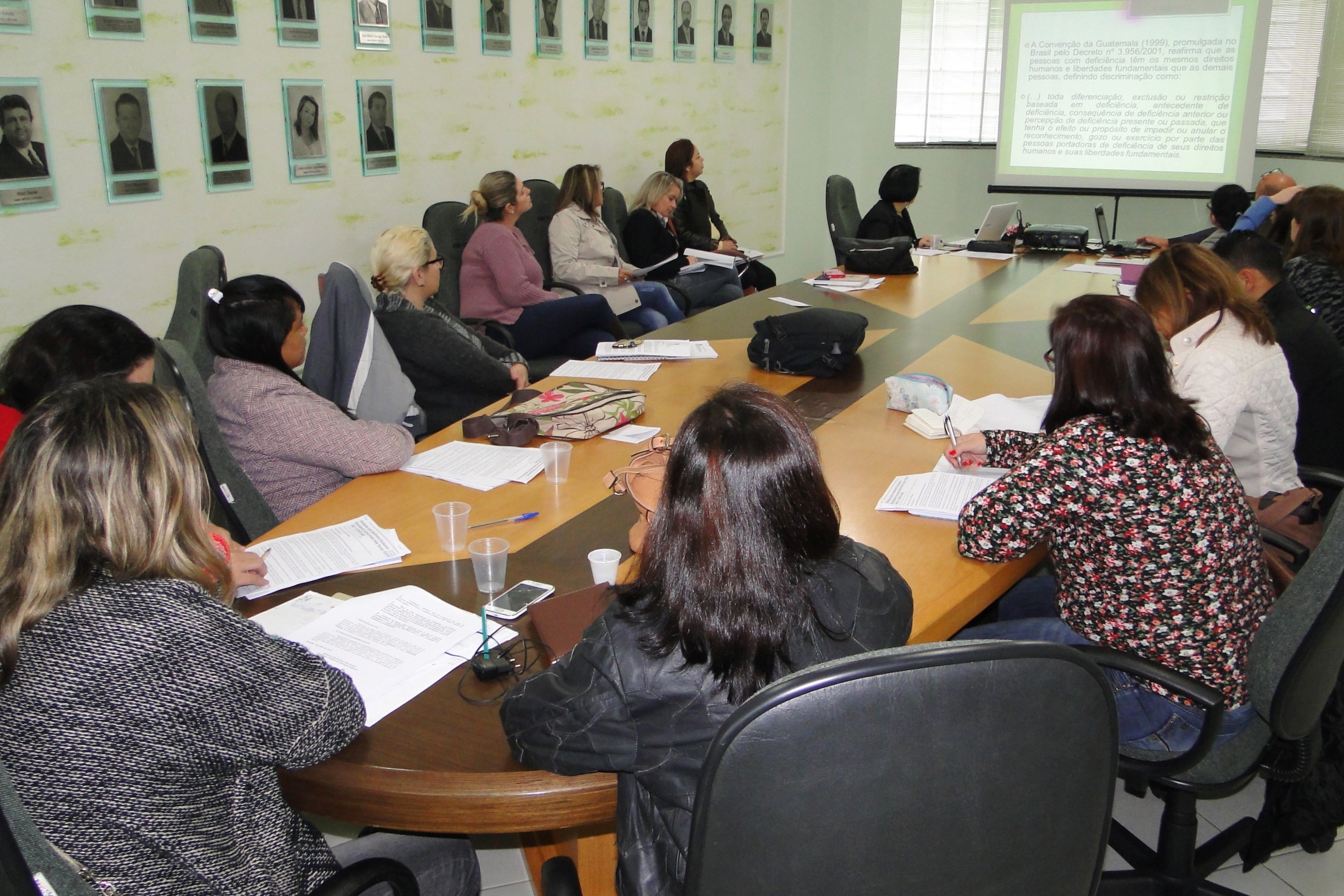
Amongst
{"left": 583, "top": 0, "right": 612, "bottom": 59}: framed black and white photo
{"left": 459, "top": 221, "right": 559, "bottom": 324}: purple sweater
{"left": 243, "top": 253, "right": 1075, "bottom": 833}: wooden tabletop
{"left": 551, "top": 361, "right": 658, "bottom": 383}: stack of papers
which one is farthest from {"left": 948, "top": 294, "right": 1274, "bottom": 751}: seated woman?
{"left": 583, "top": 0, "right": 612, "bottom": 59}: framed black and white photo

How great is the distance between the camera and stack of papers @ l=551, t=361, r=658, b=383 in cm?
299

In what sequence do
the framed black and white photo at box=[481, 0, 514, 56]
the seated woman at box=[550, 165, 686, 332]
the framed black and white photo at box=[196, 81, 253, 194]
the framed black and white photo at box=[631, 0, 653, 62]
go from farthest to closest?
the framed black and white photo at box=[631, 0, 653, 62] < the seated woman at box=[550, 165, 686, 332] < the framed black and white photo at box=[481, 0, 514, 56] < the framed black and white photo at box=[196, 81, 253, 194]

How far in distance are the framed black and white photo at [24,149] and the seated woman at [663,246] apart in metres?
2.97

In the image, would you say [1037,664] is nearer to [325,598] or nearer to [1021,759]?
[1021,759]

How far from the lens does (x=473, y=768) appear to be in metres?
1.25

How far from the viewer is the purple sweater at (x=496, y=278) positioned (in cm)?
452

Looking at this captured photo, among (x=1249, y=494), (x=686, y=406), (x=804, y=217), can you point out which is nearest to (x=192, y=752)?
(x=686, y=406)

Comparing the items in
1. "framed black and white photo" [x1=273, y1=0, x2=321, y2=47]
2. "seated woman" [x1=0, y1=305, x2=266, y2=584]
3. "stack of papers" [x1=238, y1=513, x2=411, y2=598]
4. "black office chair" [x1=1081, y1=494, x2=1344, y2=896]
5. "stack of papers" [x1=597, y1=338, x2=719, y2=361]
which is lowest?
"black office chair" [x1=1081, y1=494, x2=1344, y2=896]

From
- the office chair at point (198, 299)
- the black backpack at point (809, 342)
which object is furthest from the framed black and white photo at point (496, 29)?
the black backpack at point (809, 342)

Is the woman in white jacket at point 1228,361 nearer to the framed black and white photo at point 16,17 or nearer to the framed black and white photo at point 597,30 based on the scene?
the framed black and white photo at point 16,17

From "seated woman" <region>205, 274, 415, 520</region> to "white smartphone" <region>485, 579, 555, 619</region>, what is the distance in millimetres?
704

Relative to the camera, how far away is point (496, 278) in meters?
4.55

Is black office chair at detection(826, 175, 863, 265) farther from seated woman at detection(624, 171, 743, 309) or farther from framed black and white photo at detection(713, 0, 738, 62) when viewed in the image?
framed black and white photo at detection(713, 0, 738, 62)

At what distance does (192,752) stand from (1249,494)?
243 cm
